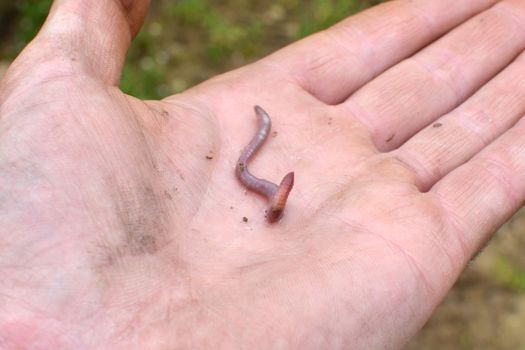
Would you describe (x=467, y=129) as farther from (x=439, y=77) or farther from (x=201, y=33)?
(x=201, y=33)

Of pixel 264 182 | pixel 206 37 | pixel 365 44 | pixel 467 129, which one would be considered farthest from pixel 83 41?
pixel 206 37

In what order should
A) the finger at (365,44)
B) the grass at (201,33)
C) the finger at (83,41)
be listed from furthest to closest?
the grass at (201,33) < the finger at (365,44) < the finger at (83,41)

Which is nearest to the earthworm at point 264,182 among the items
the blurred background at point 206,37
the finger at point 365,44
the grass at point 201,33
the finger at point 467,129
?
the finger at point 365,44

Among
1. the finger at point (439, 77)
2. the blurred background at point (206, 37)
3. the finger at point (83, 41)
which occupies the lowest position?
the blurred background at point (206, 37)

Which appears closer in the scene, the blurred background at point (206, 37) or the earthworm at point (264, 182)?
the earthworm at point (264, 182)

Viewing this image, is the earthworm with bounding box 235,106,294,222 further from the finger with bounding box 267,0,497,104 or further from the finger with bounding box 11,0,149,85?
the finger with bounding box 11,0,149,85

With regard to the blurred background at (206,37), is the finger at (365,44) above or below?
above

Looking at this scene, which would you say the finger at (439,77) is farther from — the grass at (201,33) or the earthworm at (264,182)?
the grass at (201,33)
